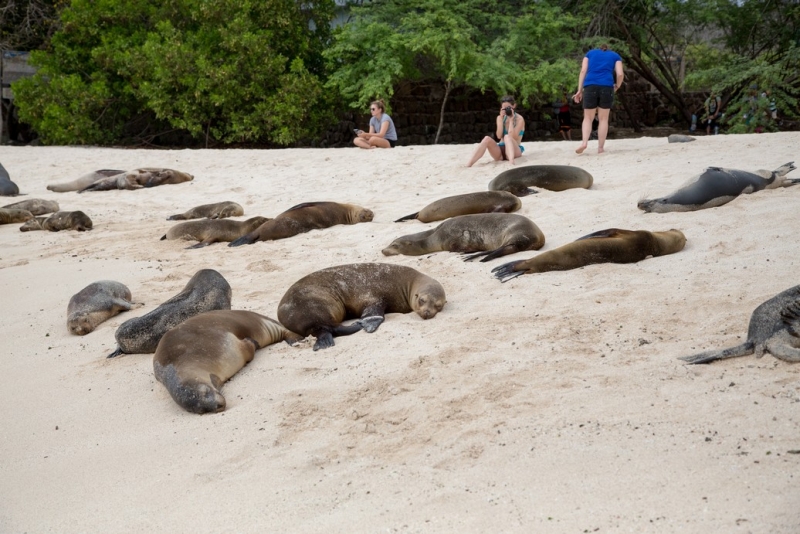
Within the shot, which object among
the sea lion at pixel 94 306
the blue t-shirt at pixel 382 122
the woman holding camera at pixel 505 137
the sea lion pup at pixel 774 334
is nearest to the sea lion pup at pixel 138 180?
the blue t-shirt at pixel 382 122

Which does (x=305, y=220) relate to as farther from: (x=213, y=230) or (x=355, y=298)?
(x=355, y=298)

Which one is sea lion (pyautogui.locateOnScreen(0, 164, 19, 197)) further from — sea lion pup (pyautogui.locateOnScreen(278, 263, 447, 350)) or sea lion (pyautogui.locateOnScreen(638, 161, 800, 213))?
sea lion (pyautogui.locateOnScreen(638, 161, 800, 213))

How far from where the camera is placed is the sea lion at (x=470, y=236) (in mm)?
6422

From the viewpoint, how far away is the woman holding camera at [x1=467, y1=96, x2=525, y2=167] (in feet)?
35.0

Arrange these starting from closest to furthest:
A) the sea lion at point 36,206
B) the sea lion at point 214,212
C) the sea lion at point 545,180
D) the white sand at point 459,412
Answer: the white sand at point 459,412 < the sea lion at point 545,180 < the sea lion at point 214,212 < the sea lion at point 36,206

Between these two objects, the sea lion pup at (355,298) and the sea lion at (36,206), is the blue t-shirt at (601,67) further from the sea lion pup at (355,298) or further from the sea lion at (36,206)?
the sea lion at (36,206)

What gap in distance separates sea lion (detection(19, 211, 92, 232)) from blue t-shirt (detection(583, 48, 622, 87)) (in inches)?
252

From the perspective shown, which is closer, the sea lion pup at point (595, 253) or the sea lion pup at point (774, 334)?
the sea lion pup at point (774, 334)

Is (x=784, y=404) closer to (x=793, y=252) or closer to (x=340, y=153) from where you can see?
(x=793, y=252)

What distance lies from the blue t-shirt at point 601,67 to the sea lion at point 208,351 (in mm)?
7070

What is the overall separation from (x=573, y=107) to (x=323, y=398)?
815 inches

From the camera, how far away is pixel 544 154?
1123cm

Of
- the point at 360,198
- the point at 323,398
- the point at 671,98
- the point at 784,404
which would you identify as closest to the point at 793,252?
the point at 784,404

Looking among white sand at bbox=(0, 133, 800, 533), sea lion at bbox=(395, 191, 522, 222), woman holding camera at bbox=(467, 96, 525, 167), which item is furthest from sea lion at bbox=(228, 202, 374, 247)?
woman holding camera at bbox=(467, 96, 525, 167)
